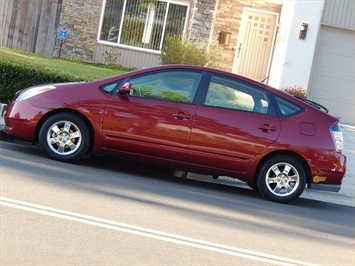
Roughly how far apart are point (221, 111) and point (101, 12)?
14.0 meters

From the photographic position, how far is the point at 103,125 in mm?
10258

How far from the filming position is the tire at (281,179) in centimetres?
1029

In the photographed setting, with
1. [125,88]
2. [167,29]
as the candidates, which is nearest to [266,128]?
[125,88]

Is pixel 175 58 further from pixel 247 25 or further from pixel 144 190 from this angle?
pixel 144 190

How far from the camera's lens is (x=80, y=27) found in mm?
23438

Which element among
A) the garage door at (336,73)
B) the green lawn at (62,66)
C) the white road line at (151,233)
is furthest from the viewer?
the garage door at (336,73)

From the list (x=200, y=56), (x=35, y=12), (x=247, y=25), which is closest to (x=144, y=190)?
(x=200, y=56)

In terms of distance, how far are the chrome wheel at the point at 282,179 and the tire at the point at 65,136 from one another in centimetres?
255

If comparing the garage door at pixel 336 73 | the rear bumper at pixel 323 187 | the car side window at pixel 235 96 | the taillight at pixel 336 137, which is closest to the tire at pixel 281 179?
the rear bumper at pixel 323 187

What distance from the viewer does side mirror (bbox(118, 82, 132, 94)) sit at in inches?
404

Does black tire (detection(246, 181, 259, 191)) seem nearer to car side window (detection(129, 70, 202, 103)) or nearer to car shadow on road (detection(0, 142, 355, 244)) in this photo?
car shadow on road (detection(0, 142, 355, 244))

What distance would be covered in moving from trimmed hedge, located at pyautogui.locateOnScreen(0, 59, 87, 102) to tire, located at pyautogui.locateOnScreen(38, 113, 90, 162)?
299 cm

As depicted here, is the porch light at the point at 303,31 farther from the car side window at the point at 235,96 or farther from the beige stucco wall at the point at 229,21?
the car side window at the point at 235,96

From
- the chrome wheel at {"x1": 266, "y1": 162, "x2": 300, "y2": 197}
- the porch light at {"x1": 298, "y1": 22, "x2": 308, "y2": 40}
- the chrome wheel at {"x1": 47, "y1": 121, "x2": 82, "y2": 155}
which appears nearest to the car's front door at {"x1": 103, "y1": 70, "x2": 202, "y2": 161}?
the chrome wheel at {"x1": 47, "y1": 121, "x2": 82, "y2": 155}
